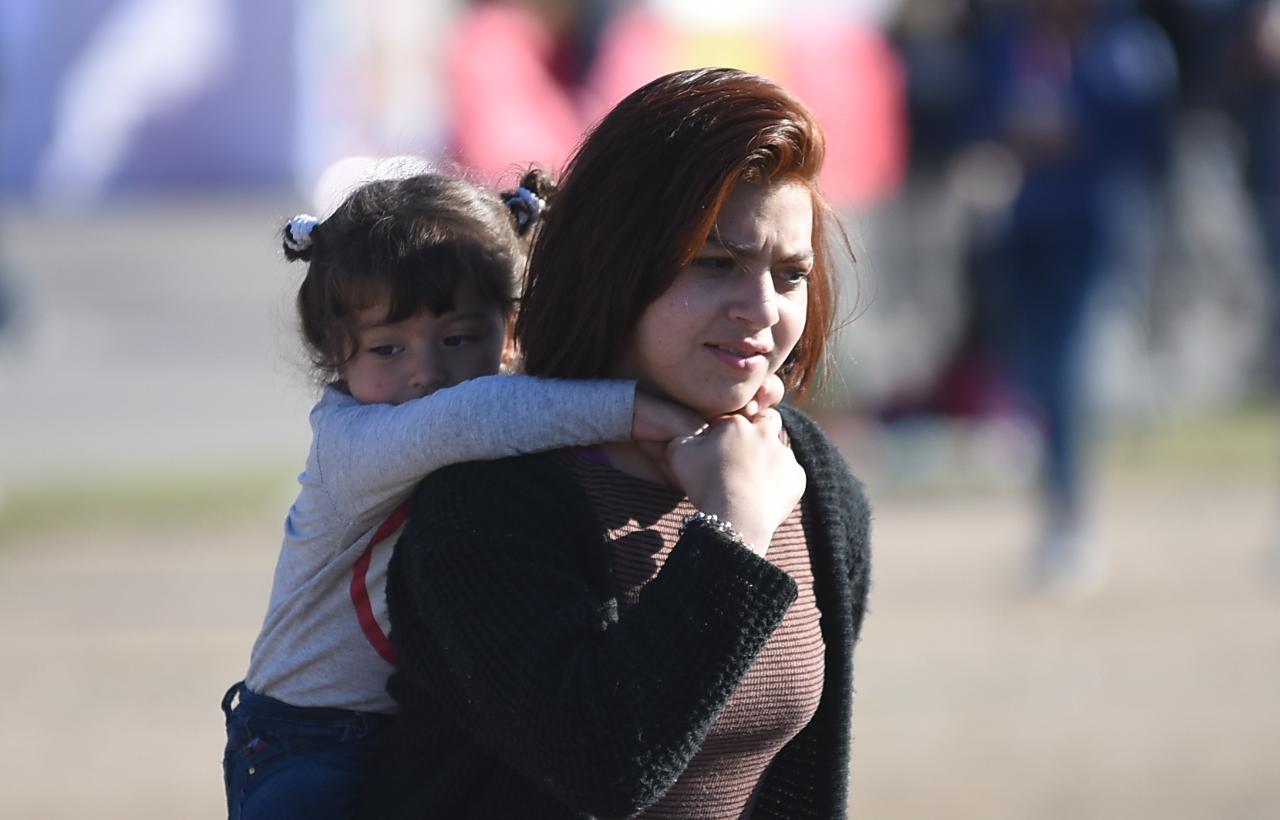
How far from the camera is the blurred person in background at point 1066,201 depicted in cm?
661

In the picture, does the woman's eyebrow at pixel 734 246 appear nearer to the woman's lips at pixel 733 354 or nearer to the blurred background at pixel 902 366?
the woman's lips at pixel 733 354

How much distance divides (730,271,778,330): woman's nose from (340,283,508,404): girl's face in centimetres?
36

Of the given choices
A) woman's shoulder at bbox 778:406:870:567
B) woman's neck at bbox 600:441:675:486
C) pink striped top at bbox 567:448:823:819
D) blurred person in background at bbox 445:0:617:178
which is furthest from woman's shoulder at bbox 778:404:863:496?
blurred person in background at bbox 445:0:617:178

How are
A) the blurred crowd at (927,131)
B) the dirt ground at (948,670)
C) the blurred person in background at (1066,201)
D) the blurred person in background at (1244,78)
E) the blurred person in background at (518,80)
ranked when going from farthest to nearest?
1. the blurred person in background at (1244,78)
2. the blurred person in background at (518,80)
3. the blurred crowd at (927,131)
4. the blurred person in background at (1066,201)
5. the dirt ground at (948,670)

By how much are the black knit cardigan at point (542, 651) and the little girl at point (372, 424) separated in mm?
51

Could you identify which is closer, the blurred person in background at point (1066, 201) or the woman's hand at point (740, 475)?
the woman's hand at point (740, 475)

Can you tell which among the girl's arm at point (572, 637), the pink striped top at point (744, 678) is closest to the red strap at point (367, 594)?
the girl's arm at point (572, 637)

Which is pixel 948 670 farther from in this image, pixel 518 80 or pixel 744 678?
pixel 744 678

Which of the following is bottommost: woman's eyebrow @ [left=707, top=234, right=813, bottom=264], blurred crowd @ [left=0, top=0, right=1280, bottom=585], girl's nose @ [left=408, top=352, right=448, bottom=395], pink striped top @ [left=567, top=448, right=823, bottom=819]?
pink striped top @ [left=567, top=448, right=823, bottom=819]

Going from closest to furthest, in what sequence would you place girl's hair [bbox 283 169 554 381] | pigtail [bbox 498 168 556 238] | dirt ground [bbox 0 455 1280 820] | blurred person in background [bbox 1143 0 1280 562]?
1. girl's hair [bbox 283 169 554 381]
2. pigtail [bbox 498 168 556 238]
3. dirt ground [bbox 0 455 1280 820]
4. blurred person in background [bbox 1143 0 1280 562]

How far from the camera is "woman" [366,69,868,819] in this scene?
186 centimetres

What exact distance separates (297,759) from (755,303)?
734 millimetres

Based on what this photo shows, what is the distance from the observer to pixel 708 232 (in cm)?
197

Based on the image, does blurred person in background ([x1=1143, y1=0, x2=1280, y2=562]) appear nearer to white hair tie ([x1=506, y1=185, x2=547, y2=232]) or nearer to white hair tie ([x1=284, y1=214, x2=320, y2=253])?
white hair tie ([x1=506, y1=185, x2=547, y2=232])
